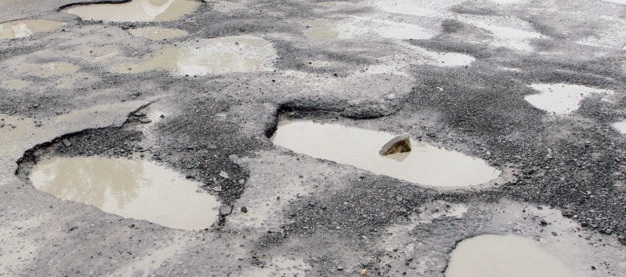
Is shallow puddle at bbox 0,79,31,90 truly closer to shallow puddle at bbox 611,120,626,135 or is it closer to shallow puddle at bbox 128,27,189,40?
shallow puddle at bbox 128,27,189,40

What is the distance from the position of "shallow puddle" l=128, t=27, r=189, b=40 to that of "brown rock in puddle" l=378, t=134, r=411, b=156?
4.23m

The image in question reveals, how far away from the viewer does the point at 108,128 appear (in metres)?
5.72

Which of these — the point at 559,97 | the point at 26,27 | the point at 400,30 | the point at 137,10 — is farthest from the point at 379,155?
the point at 26,27

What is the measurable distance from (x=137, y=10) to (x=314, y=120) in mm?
4937

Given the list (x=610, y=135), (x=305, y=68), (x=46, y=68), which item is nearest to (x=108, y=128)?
(x=46, y=68)

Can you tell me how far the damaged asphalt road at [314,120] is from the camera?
4.13 metres

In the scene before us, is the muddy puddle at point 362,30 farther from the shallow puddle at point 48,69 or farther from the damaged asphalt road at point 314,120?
the shallow puddle at point 48,69

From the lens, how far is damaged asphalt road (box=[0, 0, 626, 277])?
4129 millimetres

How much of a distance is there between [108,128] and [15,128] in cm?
91

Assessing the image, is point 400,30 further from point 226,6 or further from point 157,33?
point 157,33

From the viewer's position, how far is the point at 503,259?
Result: 163 inches

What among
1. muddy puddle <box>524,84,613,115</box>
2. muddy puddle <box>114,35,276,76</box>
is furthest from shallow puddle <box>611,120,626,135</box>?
muddy puddle <box>114,35,276,76</box>

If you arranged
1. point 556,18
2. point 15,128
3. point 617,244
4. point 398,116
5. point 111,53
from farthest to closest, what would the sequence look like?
point 556,18 < point 111,53 < point 398,116 < point 15,128 < point 617,244

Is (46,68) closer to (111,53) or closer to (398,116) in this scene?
(111,53)
